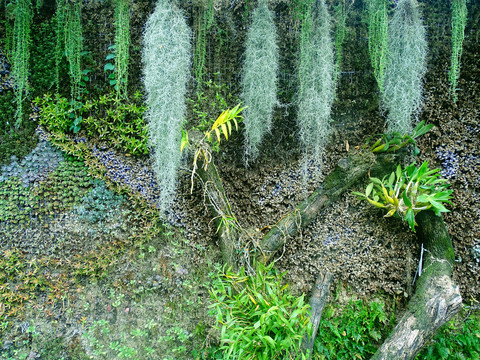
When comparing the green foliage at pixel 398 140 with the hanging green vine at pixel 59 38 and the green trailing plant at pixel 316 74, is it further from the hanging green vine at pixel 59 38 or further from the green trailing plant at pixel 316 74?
the hanging green vine at pixel 59 38

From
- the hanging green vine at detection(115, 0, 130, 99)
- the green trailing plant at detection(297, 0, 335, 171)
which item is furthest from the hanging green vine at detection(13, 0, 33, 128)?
the green trailing plant at detection(297, 0, 335, 171)

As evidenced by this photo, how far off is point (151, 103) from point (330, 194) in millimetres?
1264

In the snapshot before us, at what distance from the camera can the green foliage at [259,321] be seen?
164 centimetres

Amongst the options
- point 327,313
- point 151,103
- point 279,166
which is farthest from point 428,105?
point 151,103

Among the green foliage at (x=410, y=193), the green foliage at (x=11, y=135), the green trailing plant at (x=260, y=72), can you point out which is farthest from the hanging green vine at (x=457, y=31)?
the green foliage at (x=11, y=135)

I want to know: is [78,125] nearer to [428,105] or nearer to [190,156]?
[190,156]

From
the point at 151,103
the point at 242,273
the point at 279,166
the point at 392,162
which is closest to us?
the point at 242,273

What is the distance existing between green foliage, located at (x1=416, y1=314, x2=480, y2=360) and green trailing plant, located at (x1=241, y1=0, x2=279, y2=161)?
5.59ft

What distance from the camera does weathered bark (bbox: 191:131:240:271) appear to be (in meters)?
2.11

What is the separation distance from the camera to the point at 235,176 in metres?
2.31

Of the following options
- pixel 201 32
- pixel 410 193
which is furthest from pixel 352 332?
pixel 201 32

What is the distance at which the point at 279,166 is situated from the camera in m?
2.30

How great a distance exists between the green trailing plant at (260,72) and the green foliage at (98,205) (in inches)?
39.8

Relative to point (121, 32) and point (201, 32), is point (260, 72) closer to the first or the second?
point (201, 32)
